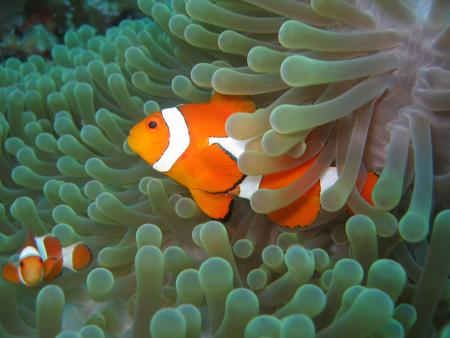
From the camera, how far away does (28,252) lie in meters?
1.62

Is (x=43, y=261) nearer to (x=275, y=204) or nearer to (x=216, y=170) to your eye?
(x=216, y=170)

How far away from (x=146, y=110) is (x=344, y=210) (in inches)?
35.9

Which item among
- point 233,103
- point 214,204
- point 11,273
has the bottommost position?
point 11,273

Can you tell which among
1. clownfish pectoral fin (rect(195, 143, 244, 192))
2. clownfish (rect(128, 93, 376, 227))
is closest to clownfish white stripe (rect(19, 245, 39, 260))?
clownfish (rect(128, 93, 376, 227))

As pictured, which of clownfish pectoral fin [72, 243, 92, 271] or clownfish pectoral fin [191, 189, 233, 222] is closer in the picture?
clownfish pectoral fin [191, 189, 233, 222]

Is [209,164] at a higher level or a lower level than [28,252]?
higher

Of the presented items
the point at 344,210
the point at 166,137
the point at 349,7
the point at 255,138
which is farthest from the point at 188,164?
the point at 349,7

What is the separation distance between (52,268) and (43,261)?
5cm

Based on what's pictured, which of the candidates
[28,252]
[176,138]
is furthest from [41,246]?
[176,138]

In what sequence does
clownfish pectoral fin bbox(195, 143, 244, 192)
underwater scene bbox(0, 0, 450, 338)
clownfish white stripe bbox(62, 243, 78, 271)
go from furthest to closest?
clownfish white stripe bbox(62, 243, 78, 271) < clownfish pectoral fin bbox(195, 143, 244, 192) < underwater scene bbox(0, 0, 450, 338)

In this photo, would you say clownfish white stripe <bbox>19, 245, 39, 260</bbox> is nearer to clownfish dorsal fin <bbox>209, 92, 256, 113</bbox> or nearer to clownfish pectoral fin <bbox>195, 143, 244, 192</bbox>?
clownfish pectoral fin <bbox>195, 143, 244, 192</bbox>

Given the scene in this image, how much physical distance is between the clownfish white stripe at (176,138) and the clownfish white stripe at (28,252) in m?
0.52

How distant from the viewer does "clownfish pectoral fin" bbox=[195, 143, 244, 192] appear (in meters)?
1.53

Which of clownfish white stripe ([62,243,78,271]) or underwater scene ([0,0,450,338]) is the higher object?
underwater scene ([0,0,450,338])
